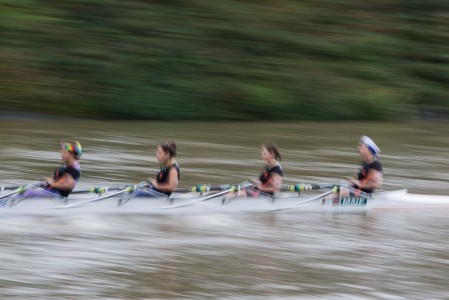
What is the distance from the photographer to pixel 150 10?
98.9ft

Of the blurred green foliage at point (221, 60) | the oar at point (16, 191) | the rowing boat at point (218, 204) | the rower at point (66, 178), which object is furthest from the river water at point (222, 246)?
the blurred green foliage at point (221, 60)

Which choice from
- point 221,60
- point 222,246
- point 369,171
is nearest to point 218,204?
point 222,246

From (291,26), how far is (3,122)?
9.85 metres

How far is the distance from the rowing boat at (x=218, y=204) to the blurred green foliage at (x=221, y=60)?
39.3 feet

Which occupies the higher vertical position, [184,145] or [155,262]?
[184,145]

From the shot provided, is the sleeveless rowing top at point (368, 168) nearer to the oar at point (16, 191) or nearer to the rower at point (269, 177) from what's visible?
the rower at point (269, 177)

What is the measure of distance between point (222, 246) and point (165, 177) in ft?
6.85

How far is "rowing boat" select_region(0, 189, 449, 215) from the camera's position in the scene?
14.3m

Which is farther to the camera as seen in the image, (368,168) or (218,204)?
(368,168)

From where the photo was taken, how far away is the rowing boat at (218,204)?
564 inches

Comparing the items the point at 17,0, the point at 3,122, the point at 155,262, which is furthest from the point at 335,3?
the point at 155,262

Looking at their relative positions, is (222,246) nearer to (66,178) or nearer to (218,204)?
(218,204)

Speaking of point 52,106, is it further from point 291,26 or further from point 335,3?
point 335,3

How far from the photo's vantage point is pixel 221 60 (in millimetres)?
29500
